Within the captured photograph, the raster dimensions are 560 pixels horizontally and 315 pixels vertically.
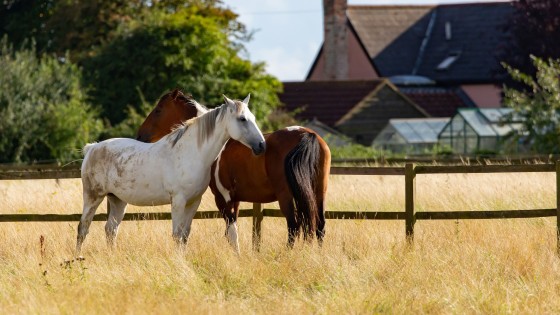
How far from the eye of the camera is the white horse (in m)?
13.9

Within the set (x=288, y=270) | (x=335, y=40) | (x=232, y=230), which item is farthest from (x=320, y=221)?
(x=335, y=40)

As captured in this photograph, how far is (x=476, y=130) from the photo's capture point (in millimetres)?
45250

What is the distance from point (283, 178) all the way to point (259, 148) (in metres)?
0.62

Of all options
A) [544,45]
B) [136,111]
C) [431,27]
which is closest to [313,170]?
[136,111]

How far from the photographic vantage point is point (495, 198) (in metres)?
18.9

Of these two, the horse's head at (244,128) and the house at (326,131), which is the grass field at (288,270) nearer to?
the horse's head at (244,128)

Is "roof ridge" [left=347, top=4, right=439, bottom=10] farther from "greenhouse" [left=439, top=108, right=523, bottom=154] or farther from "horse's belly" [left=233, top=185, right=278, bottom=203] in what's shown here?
"horse's belly" [left=233, top=185, right=278, bottom=203]

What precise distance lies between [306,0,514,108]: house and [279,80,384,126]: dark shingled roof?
9.49 m

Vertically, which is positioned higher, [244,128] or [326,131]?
[244,128]

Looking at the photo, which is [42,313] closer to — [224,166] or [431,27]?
[224,166]

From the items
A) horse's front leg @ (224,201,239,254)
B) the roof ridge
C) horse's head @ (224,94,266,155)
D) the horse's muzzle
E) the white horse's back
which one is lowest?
horse's front leg @ (224,201,239,254)

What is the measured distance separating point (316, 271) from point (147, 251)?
2.34 m

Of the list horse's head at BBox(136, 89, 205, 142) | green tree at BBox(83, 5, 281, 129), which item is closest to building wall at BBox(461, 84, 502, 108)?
green tree at BBox(83, 5, 281, 129)

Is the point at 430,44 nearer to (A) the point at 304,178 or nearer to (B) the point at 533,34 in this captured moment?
(B) the point at 533,34
